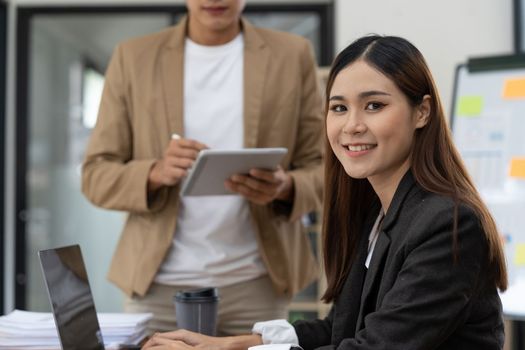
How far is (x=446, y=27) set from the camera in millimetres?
4629

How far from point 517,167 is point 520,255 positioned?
1.15 ft

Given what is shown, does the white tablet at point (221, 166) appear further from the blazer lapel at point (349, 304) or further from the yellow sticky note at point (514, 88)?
the yellow sticky note at point (514, 88)

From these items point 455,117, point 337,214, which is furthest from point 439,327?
point 455,117

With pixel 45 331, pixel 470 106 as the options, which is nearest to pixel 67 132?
pixel 470 106

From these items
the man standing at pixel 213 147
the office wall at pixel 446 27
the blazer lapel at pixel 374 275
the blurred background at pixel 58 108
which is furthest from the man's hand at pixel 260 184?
the blurred background at pixel 58 108

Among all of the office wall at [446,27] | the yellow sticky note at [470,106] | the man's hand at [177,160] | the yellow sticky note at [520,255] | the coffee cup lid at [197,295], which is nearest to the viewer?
the coffee cup lid at [197,295]

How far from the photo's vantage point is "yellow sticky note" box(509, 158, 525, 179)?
3.20m

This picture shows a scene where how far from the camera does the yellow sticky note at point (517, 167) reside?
10.5ft

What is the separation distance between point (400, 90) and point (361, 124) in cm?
9

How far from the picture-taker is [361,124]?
4.63 feet

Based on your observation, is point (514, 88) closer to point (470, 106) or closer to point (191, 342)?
point (470, 106)

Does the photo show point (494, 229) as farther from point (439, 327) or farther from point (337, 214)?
point (337, 214)

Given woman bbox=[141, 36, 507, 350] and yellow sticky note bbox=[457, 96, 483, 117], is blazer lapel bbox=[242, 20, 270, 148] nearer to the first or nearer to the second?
woman bbox=[141, 36, 507, 350]

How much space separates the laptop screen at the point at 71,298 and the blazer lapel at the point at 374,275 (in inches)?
20.8
